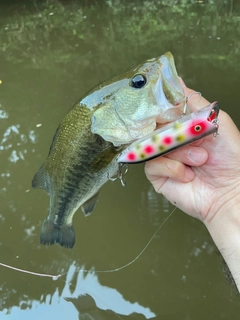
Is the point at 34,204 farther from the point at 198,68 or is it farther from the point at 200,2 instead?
the point at 200,2

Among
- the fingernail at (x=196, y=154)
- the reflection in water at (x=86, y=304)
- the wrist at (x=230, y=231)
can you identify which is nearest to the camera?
the fingernail at (x=196, y=154)

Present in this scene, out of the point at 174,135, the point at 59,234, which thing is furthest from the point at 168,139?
the point at 59,234

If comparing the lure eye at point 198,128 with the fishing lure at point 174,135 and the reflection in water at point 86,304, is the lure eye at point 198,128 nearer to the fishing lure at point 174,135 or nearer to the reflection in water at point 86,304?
the fishing lure at point 174,135

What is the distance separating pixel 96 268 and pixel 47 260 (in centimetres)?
41

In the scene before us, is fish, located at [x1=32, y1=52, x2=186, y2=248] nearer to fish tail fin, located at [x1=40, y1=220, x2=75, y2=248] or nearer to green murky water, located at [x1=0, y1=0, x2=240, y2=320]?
fish tail fin, located at [x1=40, y1=220, x2=75, y2=248]

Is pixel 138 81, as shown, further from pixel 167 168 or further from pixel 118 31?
pixel 118 31

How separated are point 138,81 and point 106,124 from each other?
214mm

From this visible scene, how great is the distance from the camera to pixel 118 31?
22.1 feet

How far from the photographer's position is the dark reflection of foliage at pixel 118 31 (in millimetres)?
5770

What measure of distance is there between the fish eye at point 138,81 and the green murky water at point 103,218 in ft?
5.64

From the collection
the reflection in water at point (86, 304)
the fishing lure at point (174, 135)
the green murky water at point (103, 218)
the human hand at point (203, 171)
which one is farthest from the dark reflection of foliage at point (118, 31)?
the fishing lure at point (174, 135)

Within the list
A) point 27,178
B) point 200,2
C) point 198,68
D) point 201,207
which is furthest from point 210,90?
point 200,2

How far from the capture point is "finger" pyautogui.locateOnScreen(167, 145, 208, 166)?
1.52 metres

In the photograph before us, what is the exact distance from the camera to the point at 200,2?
7570mm
